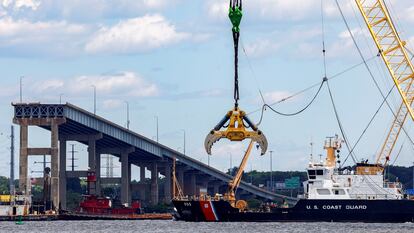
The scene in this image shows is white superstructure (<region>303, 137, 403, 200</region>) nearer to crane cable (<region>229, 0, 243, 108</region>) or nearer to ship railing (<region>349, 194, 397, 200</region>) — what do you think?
ship railing (<region>349, 194, 397, 200</region>)

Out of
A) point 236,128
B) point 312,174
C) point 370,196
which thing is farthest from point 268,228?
point 236,128

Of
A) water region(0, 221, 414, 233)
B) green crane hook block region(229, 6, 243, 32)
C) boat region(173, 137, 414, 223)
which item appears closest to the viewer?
green crane hook block region(229, 6, 243, 32)

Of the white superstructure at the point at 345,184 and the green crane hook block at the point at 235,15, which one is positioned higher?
the green crane hook block at the point at 235,15

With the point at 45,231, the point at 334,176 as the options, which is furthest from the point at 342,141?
the point at 45,231

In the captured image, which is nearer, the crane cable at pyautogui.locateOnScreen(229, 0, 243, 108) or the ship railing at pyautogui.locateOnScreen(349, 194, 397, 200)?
the crane cable at pyautogui.locateOnScreen(229, 0, 243, 108)

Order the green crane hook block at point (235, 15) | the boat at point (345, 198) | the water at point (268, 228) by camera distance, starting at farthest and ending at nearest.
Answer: the boat at point (345, 198), the water at point (268, 228), the green crane hook block at point (235, 15)

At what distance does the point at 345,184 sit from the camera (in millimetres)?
168750

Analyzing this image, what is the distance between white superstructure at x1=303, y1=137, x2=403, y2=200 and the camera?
16800 centimetres

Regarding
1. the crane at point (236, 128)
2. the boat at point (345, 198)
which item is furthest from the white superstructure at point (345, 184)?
the crane at point (236, 128)

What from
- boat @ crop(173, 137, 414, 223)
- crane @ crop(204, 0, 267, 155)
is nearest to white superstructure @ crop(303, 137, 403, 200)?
boat @ crop(173, 137, 414, 223)

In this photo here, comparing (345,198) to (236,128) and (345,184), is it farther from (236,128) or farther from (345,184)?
(236,128)

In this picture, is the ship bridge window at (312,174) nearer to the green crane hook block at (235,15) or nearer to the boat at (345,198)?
the boat at (345,198)

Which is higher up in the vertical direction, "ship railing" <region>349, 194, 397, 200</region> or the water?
"ship railing" <region>349, 194, 397, 200</region>

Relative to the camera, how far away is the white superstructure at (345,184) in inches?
6614
